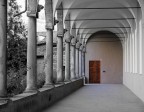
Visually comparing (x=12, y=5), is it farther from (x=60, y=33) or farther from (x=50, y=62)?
(x=50, y=62)

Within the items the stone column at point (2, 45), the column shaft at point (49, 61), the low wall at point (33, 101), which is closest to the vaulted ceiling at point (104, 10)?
the column shaft at point (49, 61)

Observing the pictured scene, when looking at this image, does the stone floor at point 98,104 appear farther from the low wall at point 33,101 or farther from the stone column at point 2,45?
the stone column at point 2,45

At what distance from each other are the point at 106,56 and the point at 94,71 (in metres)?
2.05

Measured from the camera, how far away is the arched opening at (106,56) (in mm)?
32469

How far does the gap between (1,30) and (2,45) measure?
1.09 ft

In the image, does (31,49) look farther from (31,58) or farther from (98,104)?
(98,104)

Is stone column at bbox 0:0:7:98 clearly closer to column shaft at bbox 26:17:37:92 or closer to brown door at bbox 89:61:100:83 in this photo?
column shaft at bbox 26:17:37:92

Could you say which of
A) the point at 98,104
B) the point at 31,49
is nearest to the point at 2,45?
the point at 31,49

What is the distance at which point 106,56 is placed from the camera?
3284cm

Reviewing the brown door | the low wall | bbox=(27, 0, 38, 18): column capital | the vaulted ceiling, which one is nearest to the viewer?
the low wall

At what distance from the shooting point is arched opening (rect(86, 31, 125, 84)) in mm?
32469

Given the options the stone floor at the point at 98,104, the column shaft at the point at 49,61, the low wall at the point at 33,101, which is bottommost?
the stone floor at the point at 98,104

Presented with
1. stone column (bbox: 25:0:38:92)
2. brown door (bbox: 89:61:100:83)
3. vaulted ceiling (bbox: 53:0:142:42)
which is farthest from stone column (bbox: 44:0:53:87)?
brown door (bbox: 89:61:100:83)

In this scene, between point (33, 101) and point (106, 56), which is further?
point (106, 56)
